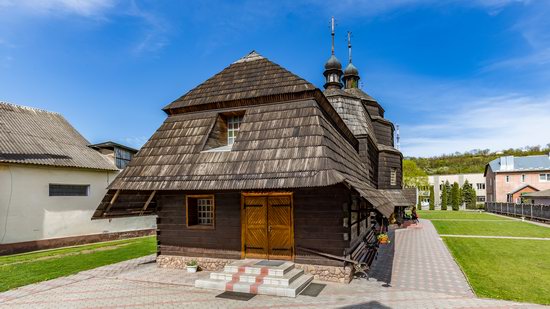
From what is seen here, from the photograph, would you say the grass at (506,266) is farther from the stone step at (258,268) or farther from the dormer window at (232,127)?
the dormer window at (232,127)

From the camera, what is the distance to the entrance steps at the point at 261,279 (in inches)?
304

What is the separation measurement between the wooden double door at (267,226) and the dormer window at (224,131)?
1.89m

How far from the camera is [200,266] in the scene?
9.98 metres

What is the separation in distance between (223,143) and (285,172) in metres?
3.32

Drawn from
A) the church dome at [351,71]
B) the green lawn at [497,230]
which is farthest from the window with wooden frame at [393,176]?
the church dome at [351,71]

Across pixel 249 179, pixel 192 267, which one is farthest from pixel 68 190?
pixel 249 179

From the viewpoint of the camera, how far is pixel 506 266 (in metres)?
10.6

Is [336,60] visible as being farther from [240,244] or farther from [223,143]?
[240,244]

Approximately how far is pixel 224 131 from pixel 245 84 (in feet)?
5.57

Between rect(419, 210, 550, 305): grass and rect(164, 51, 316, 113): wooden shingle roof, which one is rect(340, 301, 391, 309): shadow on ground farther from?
rect(164, 51, 316, 113): wooden shingle roof

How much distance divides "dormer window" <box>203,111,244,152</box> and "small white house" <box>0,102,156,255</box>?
1093 cm

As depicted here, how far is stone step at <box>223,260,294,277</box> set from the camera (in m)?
8.12

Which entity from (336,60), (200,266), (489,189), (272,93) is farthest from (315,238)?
(489,189)

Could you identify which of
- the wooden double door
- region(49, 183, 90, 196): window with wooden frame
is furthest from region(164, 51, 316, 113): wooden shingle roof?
region(49, 183, 90, 196): window with wooden frame
